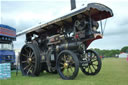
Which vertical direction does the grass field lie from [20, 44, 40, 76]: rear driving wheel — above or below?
below

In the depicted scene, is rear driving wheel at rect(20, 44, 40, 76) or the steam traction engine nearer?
the steam traction engine

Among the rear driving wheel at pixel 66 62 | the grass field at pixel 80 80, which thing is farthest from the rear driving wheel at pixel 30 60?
the rear driving wheel at pixel 66 62

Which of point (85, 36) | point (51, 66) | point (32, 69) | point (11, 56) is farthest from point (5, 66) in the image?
point (11, 56)

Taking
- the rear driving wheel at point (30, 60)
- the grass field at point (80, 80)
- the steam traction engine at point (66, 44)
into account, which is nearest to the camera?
the grass field at point (80, 80)

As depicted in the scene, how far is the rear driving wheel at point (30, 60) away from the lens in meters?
7.48

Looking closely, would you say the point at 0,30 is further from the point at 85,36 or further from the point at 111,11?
the point at 111,11

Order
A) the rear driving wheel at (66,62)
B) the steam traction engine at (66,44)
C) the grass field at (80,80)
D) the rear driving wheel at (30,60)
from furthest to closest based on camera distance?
the rear driving wheel at (30,60)
the steam traction engine at (66,44)
the rear driving wheel at (66,62)
the grass field at (80,80)

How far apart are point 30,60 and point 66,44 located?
2447 mm

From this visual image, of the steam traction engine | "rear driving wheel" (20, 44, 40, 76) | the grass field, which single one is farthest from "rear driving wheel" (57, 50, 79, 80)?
"rear driving wheel" (20, 44, 40, 76)

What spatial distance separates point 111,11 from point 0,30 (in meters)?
7.66

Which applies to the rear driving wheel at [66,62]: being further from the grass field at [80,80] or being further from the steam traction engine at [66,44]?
the grass field at [80,80]

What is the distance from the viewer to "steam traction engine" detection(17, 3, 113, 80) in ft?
20.1

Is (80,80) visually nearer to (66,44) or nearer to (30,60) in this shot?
(66,44)

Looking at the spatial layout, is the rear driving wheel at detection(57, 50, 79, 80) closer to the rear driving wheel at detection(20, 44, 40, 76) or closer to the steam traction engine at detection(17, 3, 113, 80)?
the steam traction engine at detection(17, 3, 113, 80)
